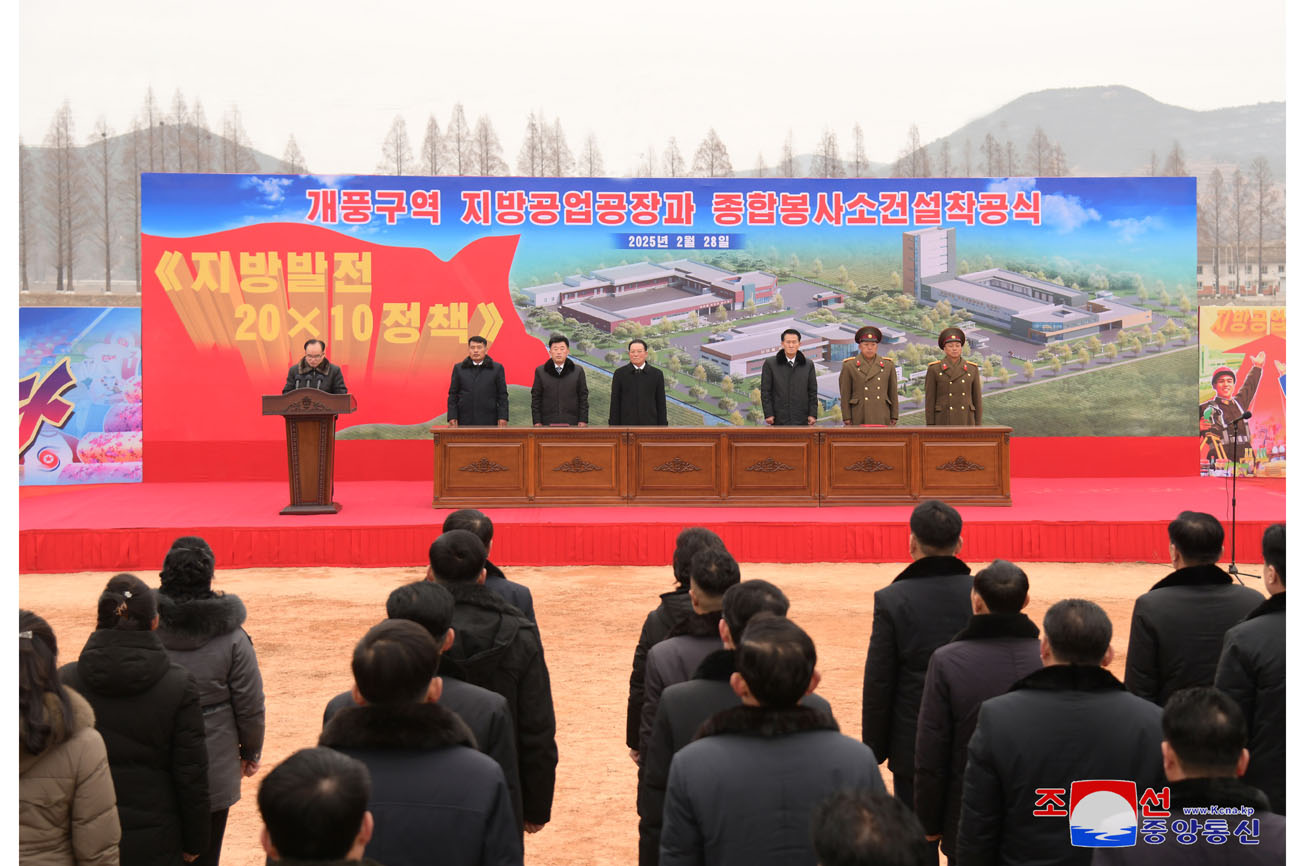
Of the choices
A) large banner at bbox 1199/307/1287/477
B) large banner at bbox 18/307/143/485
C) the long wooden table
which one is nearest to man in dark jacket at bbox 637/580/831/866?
the long wooden table

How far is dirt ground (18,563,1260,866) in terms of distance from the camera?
394 cm

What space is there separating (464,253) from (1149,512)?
619 cm

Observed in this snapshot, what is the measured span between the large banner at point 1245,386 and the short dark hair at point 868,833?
10.8 m

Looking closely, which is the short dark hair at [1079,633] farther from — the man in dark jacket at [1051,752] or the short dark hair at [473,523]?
the short dark hair at [473,523]

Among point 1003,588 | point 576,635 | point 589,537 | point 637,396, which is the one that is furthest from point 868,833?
point 637,396

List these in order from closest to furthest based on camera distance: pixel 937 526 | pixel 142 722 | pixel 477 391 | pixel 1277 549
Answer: pixel 142 722
pixel 1277 549
pixel 937 526
pixel 477 391

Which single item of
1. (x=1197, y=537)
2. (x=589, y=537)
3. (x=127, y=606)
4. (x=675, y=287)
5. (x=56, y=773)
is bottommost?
(x=589, y=537)

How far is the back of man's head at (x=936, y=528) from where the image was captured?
10.2 ft

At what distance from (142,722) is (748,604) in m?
1.30

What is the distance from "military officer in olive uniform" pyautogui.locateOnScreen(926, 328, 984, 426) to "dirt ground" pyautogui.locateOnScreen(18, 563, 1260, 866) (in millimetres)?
1476

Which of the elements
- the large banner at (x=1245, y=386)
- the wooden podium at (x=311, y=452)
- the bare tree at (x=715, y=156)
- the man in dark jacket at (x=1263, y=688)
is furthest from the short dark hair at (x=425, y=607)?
the bare tree at (x=715, y=156)

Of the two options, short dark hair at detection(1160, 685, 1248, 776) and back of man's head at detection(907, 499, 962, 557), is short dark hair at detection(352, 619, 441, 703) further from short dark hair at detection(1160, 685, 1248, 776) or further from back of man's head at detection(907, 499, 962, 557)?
back of man's head at detection(907, 499, 962, 557)

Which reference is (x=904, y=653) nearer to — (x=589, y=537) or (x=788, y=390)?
(x=589, y=537)

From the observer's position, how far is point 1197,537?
304 centimetres
